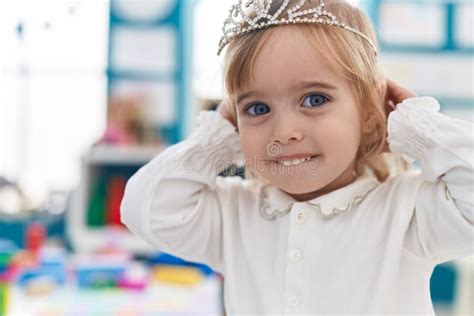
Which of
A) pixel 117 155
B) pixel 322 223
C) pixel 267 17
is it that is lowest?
pixel 117 155

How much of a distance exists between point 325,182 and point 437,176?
119 millimetres

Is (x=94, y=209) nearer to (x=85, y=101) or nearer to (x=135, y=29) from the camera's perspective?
(x=85, y=101)

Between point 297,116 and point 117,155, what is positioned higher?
point 297,116

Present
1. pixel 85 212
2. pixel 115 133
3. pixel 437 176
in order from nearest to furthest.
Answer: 1. pixel 437 176
2. pixel 85 212
3. pixel 115 133

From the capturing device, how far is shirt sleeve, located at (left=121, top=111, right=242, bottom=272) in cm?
64

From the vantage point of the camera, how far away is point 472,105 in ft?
8.32

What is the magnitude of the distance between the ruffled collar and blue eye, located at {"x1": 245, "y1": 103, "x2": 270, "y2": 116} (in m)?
0.11

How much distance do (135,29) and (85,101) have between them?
39 centimetres

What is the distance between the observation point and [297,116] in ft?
1.84

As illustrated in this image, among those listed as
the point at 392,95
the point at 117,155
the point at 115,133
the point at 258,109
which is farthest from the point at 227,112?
the point at 115,133

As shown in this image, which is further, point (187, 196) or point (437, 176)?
point (187, 196)

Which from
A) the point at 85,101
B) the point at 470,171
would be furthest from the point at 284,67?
the point at 85,101

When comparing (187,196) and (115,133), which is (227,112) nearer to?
(187,196)

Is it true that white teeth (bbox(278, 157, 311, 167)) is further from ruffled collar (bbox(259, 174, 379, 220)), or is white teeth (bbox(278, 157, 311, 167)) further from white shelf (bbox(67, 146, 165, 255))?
white shelf (bbox(67, 146, 165, 255))
